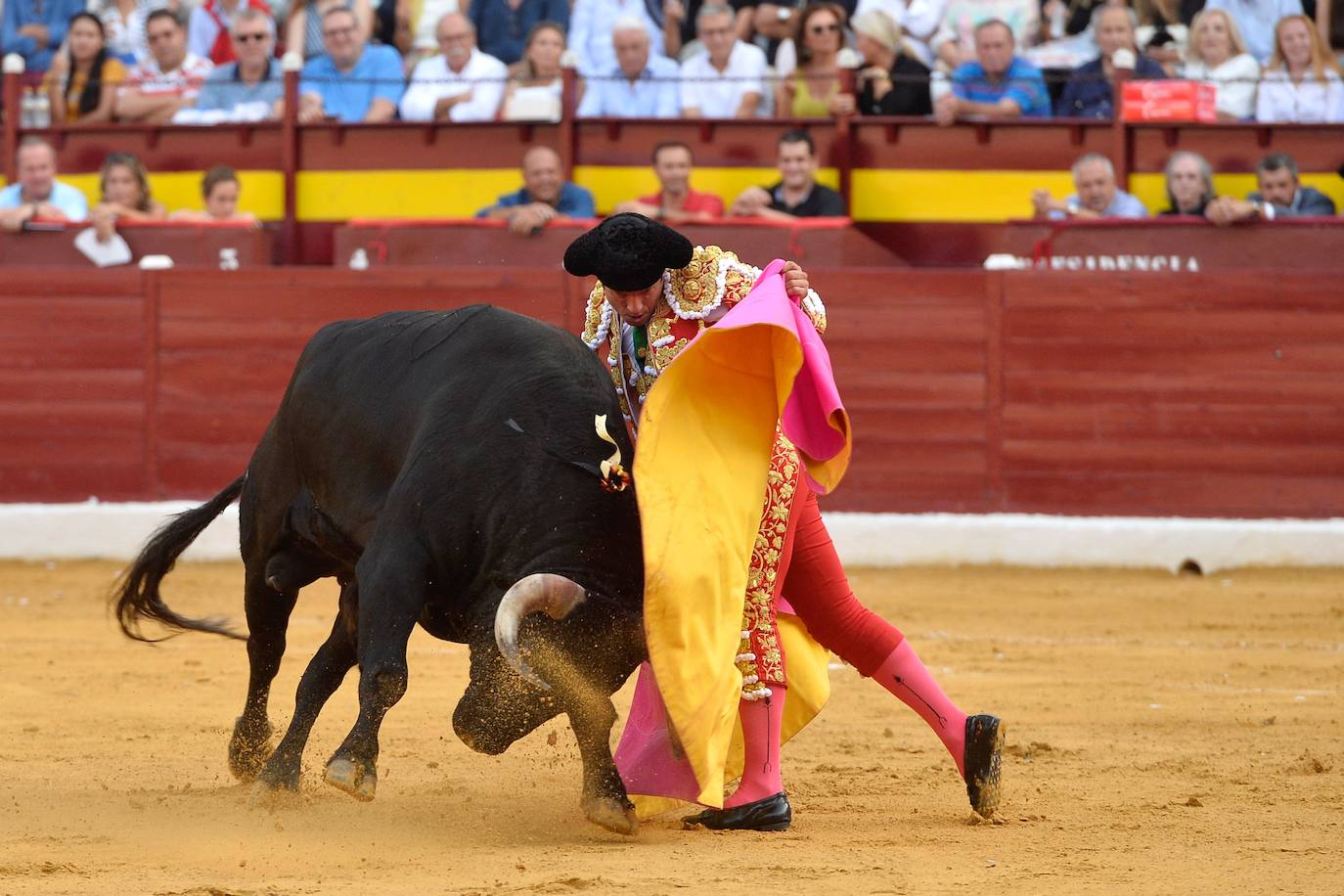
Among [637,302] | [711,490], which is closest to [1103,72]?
[637,302]

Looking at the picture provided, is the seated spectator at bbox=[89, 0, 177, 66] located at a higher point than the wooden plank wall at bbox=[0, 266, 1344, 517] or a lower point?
higher

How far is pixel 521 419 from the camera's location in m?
3.52

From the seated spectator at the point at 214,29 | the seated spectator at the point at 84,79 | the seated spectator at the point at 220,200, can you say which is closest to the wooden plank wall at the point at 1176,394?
the seated spectator at the point at 220,200

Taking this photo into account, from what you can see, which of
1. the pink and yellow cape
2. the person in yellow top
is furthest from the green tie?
the pink and yellow cape

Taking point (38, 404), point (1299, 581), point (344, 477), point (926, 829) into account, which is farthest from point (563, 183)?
point (926, 829)

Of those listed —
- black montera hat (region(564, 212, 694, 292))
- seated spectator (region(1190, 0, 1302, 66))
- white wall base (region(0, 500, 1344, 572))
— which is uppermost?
seated spectator (region(1190, 0, 1302, 66))

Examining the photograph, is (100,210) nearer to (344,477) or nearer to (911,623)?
(911,623)

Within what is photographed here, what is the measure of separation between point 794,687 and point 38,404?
5457 millimetres

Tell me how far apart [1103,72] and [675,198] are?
185 cm

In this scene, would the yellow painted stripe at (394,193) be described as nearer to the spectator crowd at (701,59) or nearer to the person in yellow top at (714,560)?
the spectator crowd at (701,59)

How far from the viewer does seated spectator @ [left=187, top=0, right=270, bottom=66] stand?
9.45m

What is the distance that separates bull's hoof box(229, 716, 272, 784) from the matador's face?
129 centimetres

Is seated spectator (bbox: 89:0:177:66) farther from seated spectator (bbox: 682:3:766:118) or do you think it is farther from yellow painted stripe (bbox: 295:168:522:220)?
seated spectator (bbox: 682:3:766:118)

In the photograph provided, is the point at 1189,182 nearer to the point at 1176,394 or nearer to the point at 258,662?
the point at 1176,394
